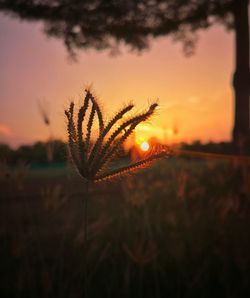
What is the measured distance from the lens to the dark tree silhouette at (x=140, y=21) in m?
9.08

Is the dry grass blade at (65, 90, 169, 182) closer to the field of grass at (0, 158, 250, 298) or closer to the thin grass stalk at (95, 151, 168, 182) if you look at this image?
the thin grass stalk at (95, 151, 168, 182)

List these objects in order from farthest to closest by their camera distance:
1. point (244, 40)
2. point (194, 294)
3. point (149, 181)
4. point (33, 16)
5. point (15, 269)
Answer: point (33, 16)
point (244, 40)
point (149, 181)
point (15, 269)
point (194, 294)

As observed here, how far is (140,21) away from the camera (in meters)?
10.1

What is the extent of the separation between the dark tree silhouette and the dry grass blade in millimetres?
7784

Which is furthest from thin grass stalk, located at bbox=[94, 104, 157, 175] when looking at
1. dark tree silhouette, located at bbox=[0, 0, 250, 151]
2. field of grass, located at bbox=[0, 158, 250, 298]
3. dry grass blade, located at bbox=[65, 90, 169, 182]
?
dark tree silhouette, located at bbox=[0, 0, 250, 151]

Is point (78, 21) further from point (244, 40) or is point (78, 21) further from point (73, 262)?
point (73, 262)

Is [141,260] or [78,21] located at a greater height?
[78,21]

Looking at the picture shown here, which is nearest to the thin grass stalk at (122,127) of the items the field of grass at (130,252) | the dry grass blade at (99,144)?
the dry grass blade at (99,144)

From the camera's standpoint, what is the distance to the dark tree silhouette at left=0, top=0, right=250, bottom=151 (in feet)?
29.8

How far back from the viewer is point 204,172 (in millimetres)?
8922

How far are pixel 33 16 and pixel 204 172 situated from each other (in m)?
5.38

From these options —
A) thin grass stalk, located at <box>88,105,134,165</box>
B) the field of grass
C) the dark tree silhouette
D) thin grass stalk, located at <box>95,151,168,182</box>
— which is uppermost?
the dark tree silhouette

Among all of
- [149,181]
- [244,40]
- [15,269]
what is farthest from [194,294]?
[244,40]

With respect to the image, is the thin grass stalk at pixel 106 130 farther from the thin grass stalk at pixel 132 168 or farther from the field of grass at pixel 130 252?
the field of grass at pixel 130 252
